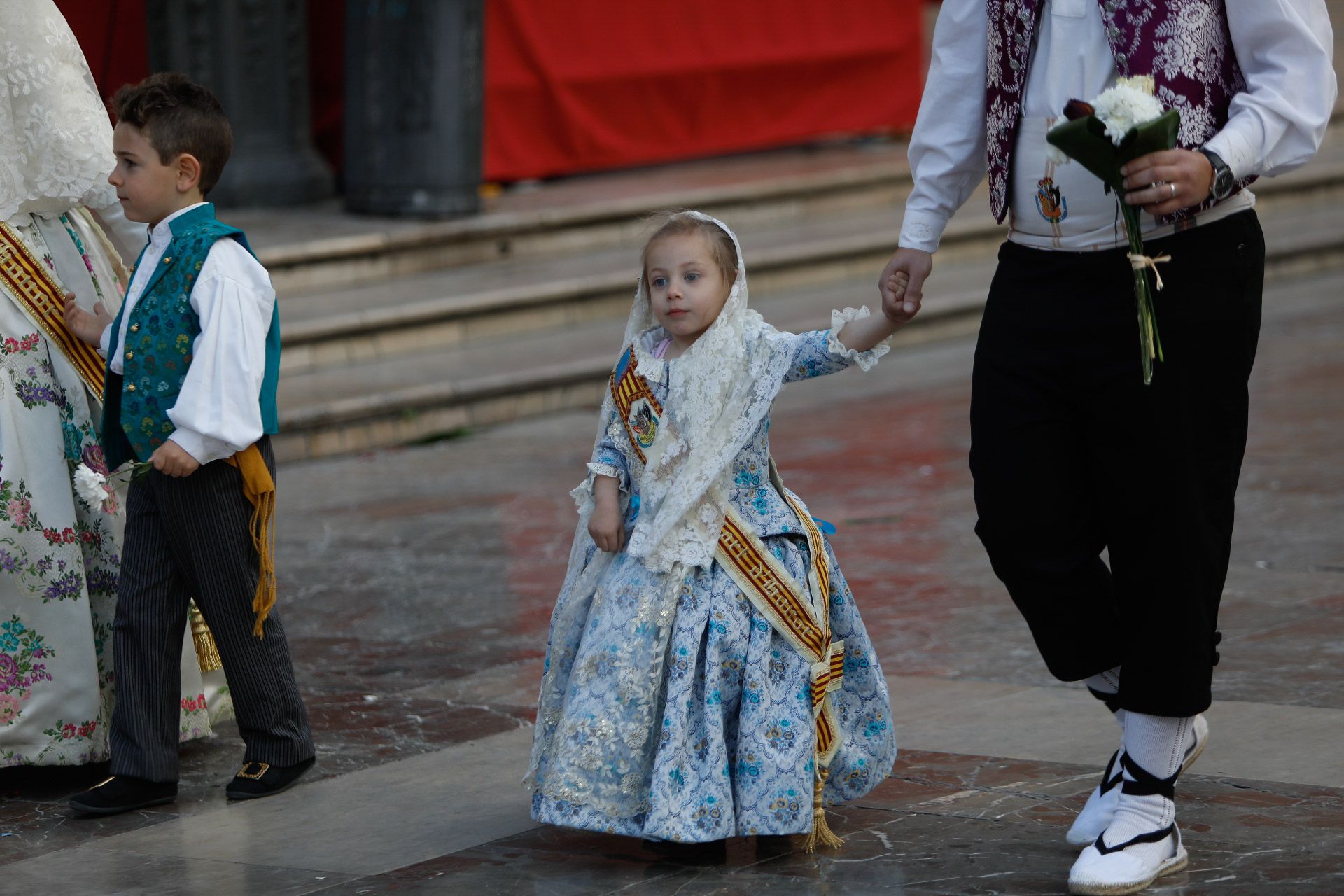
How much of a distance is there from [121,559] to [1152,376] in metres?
2.22

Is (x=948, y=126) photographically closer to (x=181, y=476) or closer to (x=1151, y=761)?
(x=1151, y=761)

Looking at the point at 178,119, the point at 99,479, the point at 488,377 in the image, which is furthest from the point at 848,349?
the point at 488,377

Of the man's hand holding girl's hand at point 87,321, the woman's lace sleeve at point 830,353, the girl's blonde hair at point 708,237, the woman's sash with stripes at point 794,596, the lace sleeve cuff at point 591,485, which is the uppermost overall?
the girl's blonde hair at point 708,237

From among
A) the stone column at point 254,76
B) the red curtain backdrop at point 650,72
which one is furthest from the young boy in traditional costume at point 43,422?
the red curtain backdrop at point 650,72

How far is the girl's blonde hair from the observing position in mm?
3914

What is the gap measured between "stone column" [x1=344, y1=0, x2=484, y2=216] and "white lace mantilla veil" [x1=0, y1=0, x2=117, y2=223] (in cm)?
650

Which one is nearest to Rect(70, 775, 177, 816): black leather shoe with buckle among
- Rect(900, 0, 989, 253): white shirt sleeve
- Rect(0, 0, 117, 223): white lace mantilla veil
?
Rect(0, 0, 117, 223): white lace mantilla veil

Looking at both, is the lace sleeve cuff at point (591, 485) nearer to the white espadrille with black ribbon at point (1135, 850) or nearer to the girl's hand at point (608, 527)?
the girl's hand at point (608, 527)

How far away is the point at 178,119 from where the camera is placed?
14.1ft

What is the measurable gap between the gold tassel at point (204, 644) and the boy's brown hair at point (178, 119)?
0.97 metres

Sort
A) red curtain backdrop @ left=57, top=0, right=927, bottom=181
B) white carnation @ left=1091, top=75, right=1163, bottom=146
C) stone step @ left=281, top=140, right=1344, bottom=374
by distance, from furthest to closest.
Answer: red curtain backdrop @ left=57, top=0, right=927, bottom=181
stone step @ left=281, top=140, right=1344, bottom=374
white carnation @ left=1091, top=75, right=1163, bottom=146

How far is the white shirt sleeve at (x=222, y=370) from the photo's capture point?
4.11 metres

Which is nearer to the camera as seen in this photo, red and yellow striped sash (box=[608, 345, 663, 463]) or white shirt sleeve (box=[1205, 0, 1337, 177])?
white shirt sleeve (box=[1205, 0, 1337, 177])

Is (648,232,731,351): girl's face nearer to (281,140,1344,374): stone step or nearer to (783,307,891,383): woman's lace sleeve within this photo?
(783,307,891,383): woman's lace sleeve
